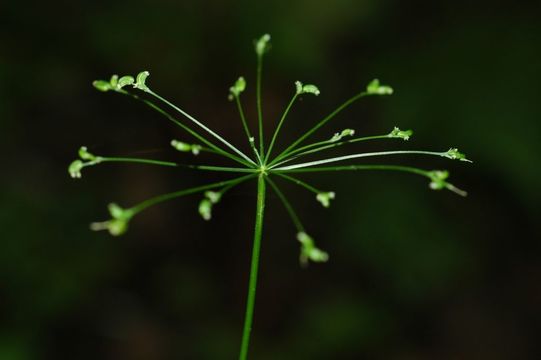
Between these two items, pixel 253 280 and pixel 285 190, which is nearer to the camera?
pixel 253 280

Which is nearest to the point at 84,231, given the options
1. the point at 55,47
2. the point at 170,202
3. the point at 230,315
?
the point at 170,202

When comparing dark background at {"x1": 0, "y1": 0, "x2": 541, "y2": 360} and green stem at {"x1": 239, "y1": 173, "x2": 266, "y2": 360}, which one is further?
dark background at {"x1": 0, "y1": 0, "x2": 541, "y2": 360}

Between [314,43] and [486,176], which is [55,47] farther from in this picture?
[486,176]

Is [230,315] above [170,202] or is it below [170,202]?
below

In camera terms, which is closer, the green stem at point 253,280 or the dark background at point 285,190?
the green stem at point 253,280

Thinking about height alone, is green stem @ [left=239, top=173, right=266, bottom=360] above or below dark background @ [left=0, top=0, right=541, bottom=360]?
below

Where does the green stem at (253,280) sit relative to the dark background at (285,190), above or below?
below

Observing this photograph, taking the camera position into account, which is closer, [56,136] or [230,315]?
[230,315]

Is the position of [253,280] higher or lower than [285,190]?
lower
